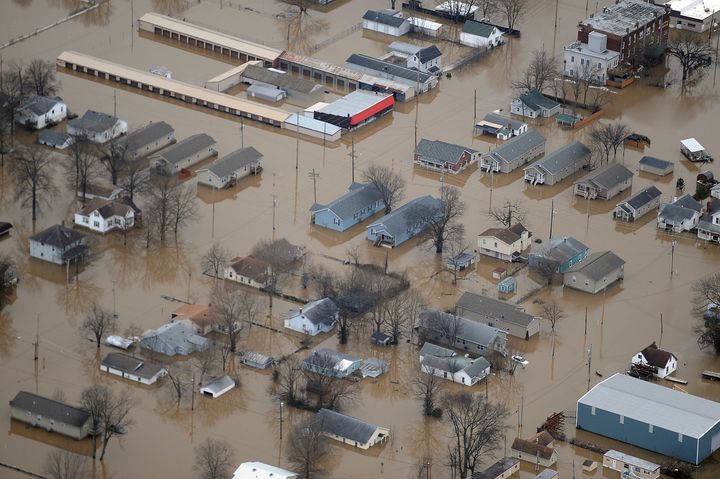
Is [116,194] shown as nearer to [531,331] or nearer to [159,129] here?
[159,129]

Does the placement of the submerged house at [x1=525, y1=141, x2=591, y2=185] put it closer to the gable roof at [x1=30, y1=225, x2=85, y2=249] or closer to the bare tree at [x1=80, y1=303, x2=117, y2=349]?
the gable roof at [x1=30, y1=225, x2=85, y2=249]

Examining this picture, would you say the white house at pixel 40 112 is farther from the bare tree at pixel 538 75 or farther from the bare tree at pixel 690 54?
the bare tree at pixel 690 54

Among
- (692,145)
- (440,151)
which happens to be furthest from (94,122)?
(692,145)

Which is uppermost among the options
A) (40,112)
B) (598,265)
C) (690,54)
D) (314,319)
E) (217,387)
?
(690,54)

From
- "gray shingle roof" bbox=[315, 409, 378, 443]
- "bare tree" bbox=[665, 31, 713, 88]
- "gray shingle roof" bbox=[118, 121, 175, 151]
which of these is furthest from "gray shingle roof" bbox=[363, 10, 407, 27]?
"gray shingle roof" bbox=[315, 409, 378, 443]

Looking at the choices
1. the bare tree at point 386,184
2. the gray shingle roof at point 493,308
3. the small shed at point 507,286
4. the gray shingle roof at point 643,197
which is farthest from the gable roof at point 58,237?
the gray shingle roof at point 643,197

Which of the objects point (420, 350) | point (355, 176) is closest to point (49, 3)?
point (355, 176)

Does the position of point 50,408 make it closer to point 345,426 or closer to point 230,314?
point 230,314
